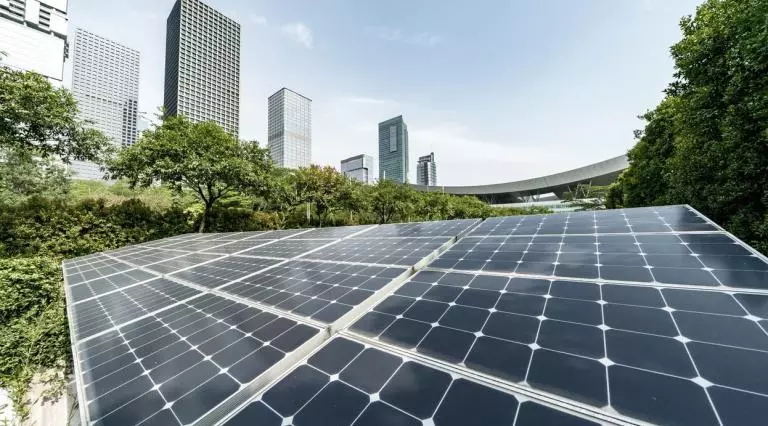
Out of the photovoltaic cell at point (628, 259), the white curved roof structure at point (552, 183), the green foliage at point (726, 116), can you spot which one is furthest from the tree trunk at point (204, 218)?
the white curved roof structure at point (552, 183)

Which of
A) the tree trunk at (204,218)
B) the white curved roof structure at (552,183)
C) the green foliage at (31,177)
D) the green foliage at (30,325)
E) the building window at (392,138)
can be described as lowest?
the green foliage at (30,325)

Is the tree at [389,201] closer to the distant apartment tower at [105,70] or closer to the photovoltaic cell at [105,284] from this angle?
the photovoltaic cell at [105,284]

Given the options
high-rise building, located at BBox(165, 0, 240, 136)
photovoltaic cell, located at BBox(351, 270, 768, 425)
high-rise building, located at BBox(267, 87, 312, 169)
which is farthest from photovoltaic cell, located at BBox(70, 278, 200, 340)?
high-rise building, located at BBox(267, 87, 312, 169)

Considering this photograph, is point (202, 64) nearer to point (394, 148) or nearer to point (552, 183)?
Answer: point (552, 183)

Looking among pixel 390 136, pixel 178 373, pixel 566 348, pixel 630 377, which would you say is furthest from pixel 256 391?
pixel 390 136

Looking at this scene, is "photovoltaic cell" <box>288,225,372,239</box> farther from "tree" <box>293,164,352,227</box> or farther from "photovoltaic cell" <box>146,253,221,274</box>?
"tree" <box>293,164,352,227</box>

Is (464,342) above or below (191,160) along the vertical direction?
below

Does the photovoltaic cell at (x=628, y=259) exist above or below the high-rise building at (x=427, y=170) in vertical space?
below

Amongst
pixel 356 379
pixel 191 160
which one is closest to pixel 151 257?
pixel 191 160
